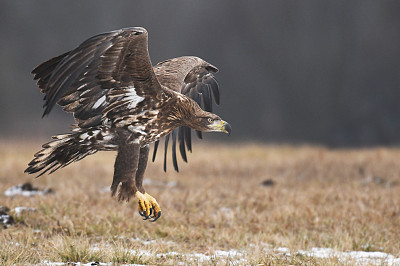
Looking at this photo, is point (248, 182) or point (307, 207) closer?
point (307, 207)

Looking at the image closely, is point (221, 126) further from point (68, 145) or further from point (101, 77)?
point (68, 145)

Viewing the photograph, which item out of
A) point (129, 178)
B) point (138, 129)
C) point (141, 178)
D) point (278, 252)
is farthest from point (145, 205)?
point (278, 252)

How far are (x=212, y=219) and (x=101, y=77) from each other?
3.05m

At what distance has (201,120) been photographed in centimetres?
545

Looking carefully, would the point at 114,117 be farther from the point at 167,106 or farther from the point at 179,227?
the point at 179,227

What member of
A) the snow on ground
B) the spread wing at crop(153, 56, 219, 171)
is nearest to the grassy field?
the snow on ground

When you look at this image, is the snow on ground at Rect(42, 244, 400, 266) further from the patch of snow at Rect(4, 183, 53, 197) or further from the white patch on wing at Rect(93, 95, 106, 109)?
the patch of snow at Rect(4, 183, 53, 197)

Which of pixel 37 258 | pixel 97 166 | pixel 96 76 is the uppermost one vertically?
pixel 96 76

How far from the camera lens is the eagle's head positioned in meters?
5.45

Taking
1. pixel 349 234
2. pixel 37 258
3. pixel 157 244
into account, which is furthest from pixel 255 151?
pixel 37 258

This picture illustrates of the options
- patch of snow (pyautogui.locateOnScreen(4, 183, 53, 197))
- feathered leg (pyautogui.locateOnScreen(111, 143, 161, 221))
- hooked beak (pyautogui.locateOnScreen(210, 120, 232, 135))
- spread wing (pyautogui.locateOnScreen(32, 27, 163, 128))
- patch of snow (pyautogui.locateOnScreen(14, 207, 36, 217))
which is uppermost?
spread wing (pyautogui.locateOnScreen(32, 27, 163, 128))

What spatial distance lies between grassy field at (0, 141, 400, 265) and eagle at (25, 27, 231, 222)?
825mm

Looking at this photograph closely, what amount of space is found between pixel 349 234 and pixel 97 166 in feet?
25.2

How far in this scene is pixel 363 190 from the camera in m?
9.93
